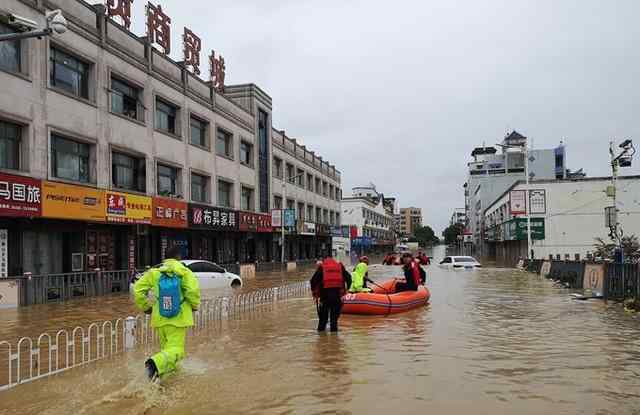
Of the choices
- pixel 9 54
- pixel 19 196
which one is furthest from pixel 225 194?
pixel 19 196

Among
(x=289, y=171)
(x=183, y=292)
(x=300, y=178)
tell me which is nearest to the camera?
(x=183, y=292)

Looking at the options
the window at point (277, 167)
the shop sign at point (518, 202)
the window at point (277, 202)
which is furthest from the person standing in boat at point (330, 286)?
the window at point (277, 167)

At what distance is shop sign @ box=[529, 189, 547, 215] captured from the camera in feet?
157

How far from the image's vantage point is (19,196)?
18.7 meters

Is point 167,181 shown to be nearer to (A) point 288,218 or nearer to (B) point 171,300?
(A) point 288,218

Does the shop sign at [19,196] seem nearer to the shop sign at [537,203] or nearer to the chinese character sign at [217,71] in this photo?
the chinese character sign at [217,71]

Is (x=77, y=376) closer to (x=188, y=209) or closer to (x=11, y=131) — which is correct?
(x=11, y=131)

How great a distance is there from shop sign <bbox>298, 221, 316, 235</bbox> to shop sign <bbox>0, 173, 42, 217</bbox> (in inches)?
1316

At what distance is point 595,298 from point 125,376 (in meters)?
15.4

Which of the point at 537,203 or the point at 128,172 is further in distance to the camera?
the point at 537,203

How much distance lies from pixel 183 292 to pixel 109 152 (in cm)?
1928

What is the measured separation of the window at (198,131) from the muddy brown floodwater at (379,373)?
22223mm

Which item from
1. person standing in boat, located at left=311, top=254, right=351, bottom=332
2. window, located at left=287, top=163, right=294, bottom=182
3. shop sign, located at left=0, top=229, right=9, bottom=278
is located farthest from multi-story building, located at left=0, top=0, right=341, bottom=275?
person standing in boat, located at left=311, top=254, right=351, bottom=332

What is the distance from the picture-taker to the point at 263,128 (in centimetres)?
4481
